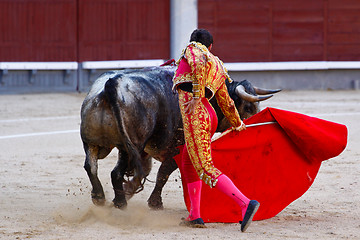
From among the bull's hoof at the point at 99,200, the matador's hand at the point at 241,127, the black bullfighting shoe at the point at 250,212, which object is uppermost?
the matador's hand at the point at 241,127

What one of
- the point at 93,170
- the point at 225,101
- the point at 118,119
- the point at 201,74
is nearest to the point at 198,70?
the point at 201,74

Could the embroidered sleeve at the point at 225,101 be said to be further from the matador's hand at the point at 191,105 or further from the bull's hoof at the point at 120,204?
the bull's hoof at the point at 120,204

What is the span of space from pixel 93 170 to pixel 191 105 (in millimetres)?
695

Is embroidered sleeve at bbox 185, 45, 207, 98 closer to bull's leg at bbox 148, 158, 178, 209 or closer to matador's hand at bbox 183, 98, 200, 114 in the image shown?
matador's hand at bbox 183, 98, 200, 114

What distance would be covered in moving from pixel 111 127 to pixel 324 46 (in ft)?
A: 28.9


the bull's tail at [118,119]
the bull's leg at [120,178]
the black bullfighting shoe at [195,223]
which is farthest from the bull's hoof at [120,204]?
the black bullfighting shoe at [195,223]

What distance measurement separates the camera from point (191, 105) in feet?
11.3

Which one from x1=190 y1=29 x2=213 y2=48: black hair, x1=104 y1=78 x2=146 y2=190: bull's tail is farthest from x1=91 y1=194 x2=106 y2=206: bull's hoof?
x1=190 y1=29 x2=213 y2=48: black hair

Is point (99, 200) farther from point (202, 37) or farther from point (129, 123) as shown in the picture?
point (202, 37)

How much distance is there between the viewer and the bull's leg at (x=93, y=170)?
3.81 metres

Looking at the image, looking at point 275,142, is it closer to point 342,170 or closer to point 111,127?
point 111,127

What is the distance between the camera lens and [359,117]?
8.45 meters

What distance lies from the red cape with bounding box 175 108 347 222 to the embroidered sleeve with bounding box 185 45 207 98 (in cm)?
62

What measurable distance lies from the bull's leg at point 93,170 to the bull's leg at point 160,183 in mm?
448
